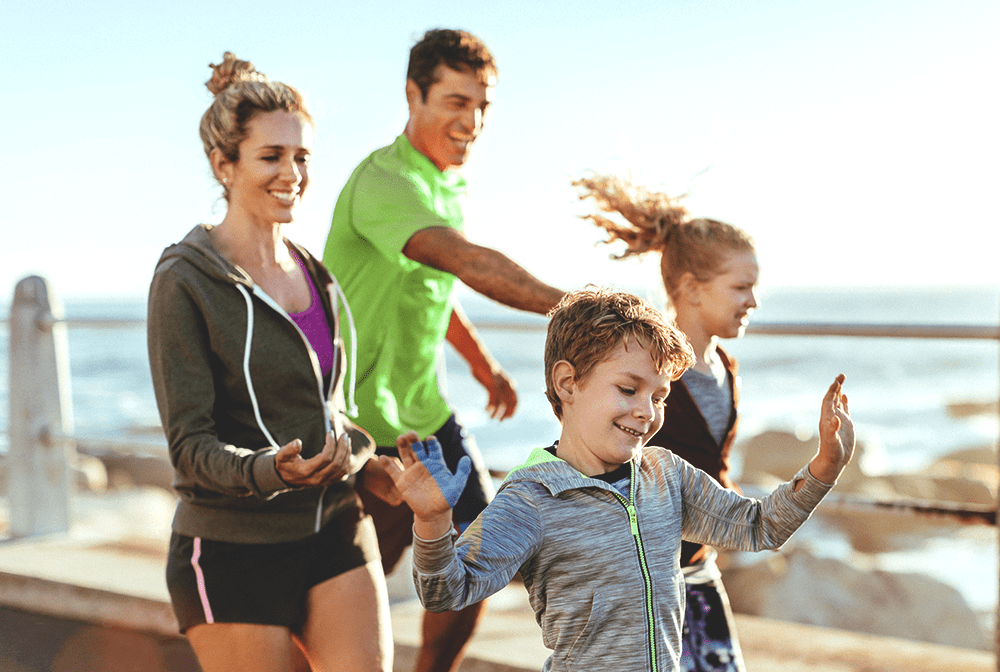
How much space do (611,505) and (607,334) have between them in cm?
30

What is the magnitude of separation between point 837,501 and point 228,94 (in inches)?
84.5

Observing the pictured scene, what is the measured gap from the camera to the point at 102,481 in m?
19.2

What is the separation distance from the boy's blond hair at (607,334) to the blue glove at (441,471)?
1.35ft

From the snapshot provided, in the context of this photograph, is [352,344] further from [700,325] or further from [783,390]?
[783,390]

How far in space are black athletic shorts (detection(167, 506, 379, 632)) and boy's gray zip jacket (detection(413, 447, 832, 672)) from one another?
599mm

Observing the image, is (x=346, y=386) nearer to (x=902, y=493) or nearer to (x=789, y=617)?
(x=789, y=617)

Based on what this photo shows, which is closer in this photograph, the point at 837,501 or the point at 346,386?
the point at 346,386

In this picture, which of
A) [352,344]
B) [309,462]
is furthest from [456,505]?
[309,462]

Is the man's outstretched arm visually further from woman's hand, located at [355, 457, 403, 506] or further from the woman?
woman's hand, located at [355, 457, 403, 506]

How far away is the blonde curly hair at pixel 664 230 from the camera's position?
8.13 feet

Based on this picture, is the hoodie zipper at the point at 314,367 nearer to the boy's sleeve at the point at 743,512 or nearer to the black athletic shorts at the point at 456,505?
the black athletic shorts at the point at 456,505

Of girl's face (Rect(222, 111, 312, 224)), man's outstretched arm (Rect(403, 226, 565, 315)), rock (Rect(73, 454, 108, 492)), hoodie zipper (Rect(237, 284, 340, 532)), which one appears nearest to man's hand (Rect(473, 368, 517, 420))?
man's outstretched arm (Rect(403, 226, 565, 315))

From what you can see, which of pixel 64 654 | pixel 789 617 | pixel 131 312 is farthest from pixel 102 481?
pixel 131 312

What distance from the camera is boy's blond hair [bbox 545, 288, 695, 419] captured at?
1.72m
